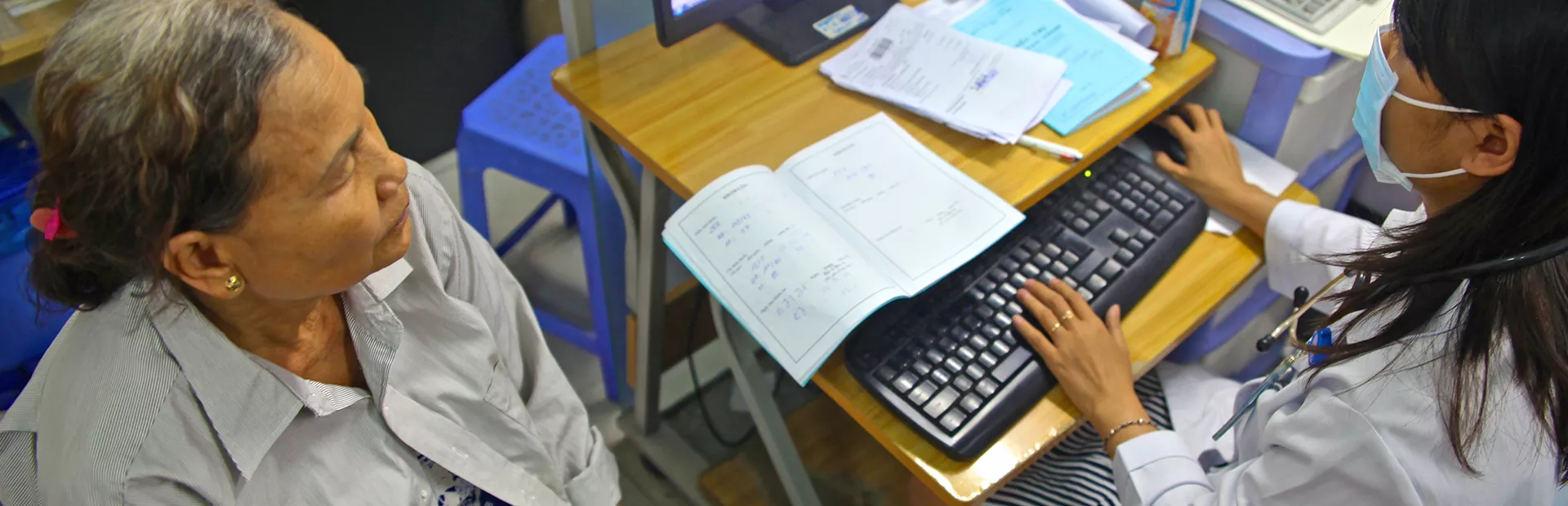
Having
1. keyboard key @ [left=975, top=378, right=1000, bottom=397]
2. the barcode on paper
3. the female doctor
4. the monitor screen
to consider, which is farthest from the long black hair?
the monitor screen

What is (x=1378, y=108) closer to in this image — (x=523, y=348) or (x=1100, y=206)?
(x=1100, y=206)

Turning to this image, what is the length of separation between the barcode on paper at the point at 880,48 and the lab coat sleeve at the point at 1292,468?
57cm

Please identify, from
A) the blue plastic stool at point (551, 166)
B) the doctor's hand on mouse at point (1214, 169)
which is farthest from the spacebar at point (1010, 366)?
the blue plastic stool at point (551, 166)

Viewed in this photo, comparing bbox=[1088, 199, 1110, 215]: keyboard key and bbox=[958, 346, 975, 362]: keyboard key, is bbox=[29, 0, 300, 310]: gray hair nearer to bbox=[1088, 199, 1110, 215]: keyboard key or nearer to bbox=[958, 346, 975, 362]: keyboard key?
bbox=[958, 346, 975, 362]: keyboard key

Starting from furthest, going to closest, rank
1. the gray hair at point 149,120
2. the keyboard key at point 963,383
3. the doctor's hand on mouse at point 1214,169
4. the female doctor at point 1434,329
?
the doctor's hand on mouse at point 1214,169, the keyboard key at point 963,383, the female doctor at point 1434,329, the gray hair at point 149,120

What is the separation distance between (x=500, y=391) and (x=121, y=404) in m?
0.40

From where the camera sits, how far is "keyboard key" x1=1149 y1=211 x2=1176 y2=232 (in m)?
1.15

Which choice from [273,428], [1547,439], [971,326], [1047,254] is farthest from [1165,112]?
[273,428]

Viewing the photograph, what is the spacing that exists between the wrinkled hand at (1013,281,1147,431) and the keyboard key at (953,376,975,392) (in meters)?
0.09

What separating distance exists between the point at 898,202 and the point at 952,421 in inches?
10.2

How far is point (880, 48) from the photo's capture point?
4.11 feet

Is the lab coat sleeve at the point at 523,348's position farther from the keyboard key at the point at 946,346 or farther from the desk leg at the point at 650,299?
the keyboard key at the point at 946,346

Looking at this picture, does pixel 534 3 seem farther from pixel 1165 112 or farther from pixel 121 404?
pixel 121 404

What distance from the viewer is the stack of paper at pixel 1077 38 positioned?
117cm
